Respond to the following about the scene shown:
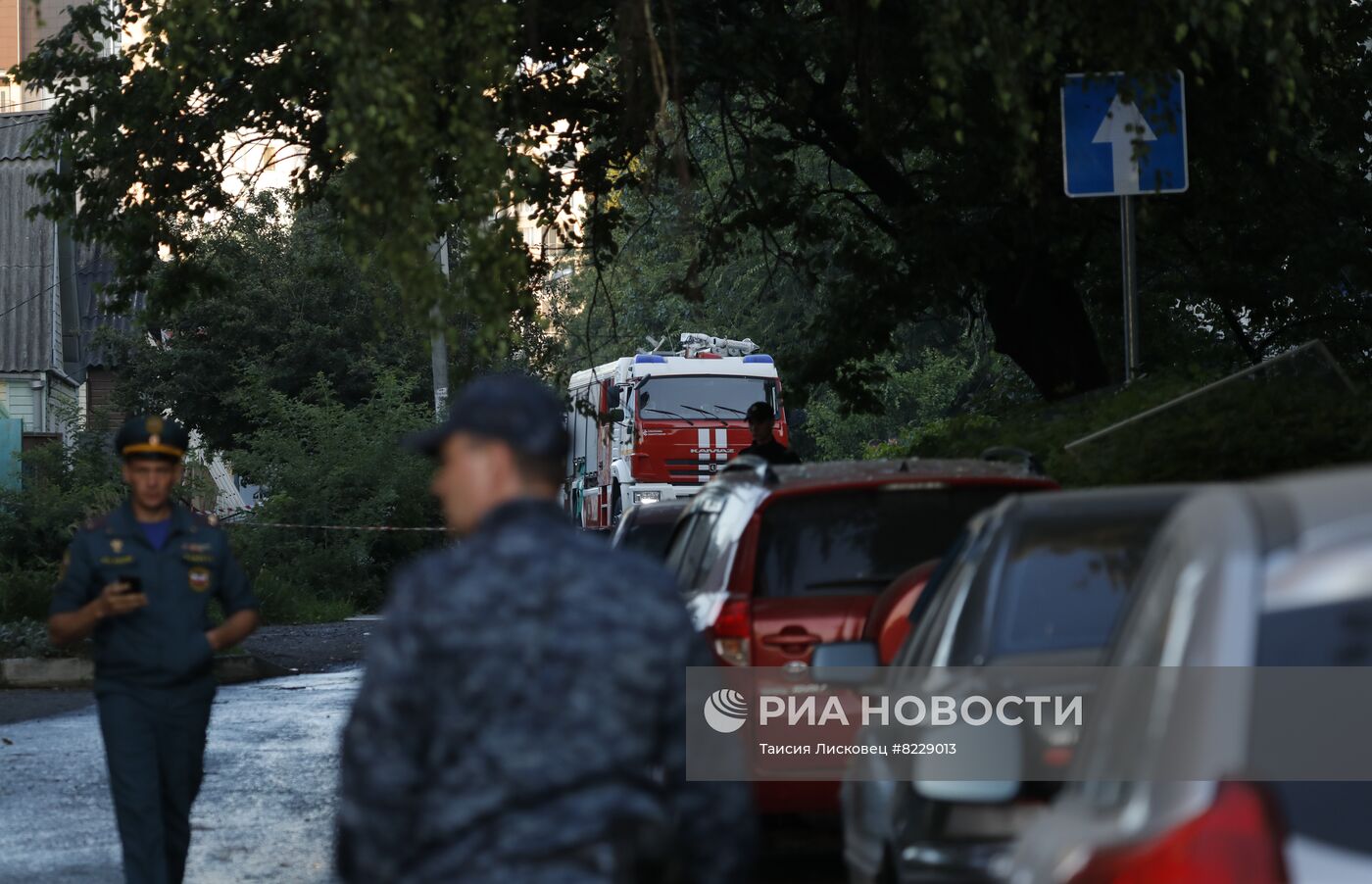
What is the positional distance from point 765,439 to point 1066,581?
9.71m

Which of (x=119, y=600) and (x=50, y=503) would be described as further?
(x=50, y=503)

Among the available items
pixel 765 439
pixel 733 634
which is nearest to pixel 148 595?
pixel 733 634

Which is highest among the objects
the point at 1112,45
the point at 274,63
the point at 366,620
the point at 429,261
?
the point at 274,63

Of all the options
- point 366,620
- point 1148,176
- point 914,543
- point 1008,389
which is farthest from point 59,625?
point 366,620

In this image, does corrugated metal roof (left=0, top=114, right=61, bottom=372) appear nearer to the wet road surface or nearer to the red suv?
the wet road surface

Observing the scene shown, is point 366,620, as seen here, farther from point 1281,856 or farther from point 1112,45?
point 1281,856

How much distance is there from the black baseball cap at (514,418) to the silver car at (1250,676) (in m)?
1.04

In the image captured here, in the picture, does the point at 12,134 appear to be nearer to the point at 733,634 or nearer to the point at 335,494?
the point at 335,494

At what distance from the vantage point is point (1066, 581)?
19.9 ft

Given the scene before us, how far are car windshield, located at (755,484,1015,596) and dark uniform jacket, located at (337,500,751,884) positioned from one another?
5.10 m

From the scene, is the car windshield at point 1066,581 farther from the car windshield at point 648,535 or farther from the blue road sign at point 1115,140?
the car windshield at point 648,535

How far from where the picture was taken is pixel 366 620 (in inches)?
1174

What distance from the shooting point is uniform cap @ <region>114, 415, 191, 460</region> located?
717 centimetres

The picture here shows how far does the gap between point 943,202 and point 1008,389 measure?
509 centimetres
